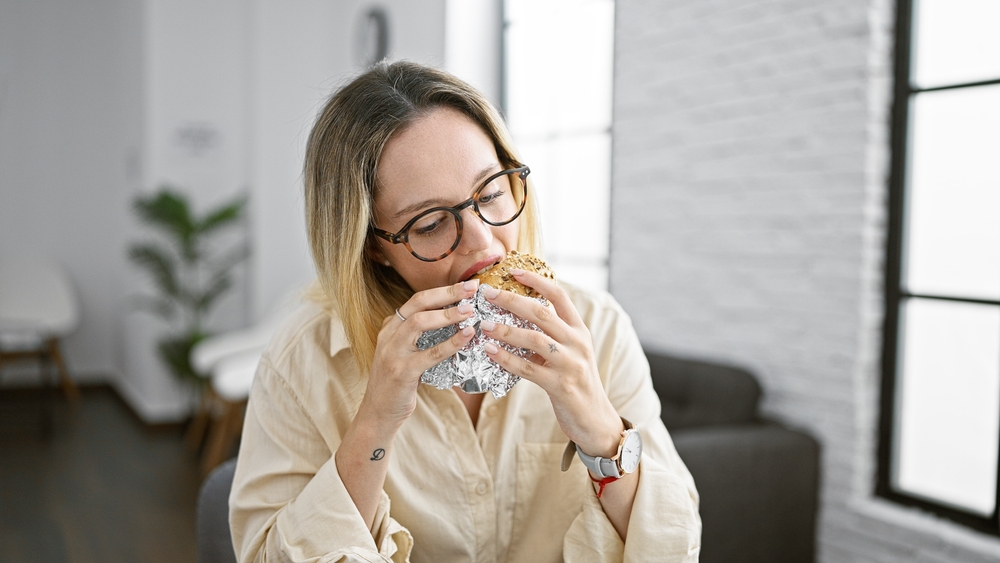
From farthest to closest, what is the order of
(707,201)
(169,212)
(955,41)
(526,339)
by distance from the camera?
(169,212), (707,201), (955,41), (526,339)

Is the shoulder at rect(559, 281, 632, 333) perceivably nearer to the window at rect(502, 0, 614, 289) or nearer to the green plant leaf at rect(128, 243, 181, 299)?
the window at rect(502, 0, 614, 289)

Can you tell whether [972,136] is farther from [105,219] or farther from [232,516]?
[105,219]

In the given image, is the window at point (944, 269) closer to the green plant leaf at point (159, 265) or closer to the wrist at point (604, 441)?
the wrist at point (604, 441)

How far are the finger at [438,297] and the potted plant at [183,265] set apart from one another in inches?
153

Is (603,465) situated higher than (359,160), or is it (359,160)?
(359,160)

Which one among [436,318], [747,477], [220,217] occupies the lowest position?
[747,477]

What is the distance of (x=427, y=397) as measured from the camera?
1.19 meters

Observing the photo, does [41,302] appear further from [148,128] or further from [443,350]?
[443,350]

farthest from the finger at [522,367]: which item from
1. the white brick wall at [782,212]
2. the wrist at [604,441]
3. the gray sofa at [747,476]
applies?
the white brick wall at [782,212]

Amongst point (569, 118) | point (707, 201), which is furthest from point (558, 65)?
point (707, 201)

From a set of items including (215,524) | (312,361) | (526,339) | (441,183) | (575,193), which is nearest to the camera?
(526,339)

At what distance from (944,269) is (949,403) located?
0.36 metres

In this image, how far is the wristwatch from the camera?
101cm

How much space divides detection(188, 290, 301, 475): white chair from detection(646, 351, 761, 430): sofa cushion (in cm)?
186
